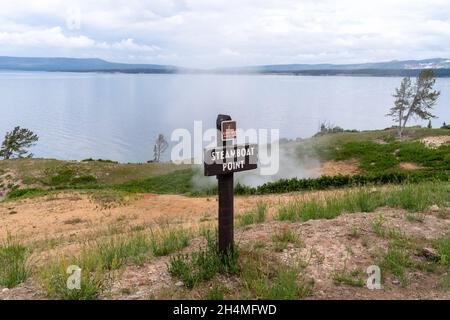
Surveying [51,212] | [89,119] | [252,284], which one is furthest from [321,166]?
[89,119]

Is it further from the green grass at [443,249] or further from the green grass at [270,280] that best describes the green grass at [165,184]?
the green grass at [270,280]

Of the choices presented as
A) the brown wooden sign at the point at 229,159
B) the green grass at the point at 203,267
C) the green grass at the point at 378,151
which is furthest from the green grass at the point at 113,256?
the green grass at the point at 378,151

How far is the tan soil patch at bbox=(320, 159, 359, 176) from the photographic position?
26111 millimetres

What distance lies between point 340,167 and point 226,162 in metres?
23.6

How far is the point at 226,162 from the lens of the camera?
16.2 ft

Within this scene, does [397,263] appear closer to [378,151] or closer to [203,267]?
[203,267]

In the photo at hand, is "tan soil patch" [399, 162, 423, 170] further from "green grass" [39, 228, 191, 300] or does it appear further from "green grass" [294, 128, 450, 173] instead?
"green grass" [39, 228, 191, 300]

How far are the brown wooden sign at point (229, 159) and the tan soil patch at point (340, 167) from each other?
21609mm

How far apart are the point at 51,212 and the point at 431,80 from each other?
4106 cm

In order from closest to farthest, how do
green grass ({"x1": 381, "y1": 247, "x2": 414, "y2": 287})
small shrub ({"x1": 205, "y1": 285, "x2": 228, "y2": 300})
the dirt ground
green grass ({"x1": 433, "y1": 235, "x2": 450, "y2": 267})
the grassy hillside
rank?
small shrub ({"x1": 205, "y1": 285, "x2": 228, "y2": 300}) → the dirt ground → green grass ({"x1": 381, "y1": 247, "x2": 414, "y2": 287}) → green grass ({"x1": 433, "y1": 235, "x2": 450, "y2": 267}) → the grassy hillside

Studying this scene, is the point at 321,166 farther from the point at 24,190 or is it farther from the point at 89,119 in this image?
the point at 89,119

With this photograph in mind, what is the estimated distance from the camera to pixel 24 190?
31.9m

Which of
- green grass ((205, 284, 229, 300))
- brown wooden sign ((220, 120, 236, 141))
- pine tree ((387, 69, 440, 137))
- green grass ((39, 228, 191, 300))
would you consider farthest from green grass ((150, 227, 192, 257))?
pine tree ((387, 69, 440, 137))

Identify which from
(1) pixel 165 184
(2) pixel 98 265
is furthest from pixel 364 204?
(1) pixel 165 184
